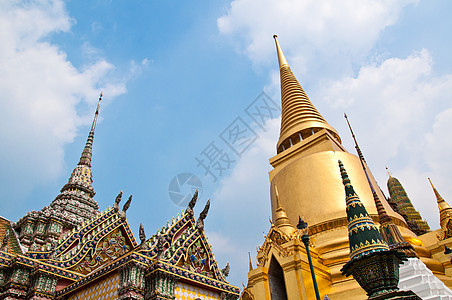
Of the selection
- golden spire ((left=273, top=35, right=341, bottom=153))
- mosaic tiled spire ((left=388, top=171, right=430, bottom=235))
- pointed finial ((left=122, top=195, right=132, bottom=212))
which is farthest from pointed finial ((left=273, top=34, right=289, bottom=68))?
pointed finial ((left=122, top=195, right=132, bottom=212))

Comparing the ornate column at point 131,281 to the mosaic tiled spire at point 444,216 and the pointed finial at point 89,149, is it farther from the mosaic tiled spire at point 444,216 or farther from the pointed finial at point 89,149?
the mosaic tiled spire at point 444,216

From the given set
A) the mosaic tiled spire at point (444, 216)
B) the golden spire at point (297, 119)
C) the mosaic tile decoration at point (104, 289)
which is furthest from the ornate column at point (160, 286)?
the golden spire at point (297, 119)

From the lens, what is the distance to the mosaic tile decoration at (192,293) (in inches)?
227

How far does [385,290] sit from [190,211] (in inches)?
172

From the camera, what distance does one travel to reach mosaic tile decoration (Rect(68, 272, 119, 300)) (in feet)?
18.3

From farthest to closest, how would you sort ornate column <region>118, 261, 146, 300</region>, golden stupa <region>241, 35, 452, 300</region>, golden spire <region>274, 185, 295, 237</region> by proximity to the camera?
golden spire <region>274, 185, 295, 237</region> < golden stupa <region>241, 35, 452, 300</region> < ornate column <region>118, 261, 146, 300</region>

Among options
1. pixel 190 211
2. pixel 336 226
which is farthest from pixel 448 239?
pixel 190 211

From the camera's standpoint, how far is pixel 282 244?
1522 cm

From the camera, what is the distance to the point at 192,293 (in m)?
5.97

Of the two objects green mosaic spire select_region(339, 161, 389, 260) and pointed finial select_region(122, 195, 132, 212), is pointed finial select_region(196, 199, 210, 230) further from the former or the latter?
green mosaic spire select_region(339, 161, 389, 260)

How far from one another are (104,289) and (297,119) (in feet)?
67.7

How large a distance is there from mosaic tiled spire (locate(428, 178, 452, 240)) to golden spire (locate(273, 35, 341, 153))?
27.4ft

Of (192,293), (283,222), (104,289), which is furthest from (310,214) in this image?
(104,289)

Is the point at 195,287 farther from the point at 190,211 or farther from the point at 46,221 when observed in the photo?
the point at 46,221
